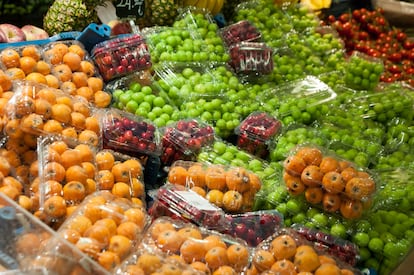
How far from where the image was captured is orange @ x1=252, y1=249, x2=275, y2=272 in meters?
1.84

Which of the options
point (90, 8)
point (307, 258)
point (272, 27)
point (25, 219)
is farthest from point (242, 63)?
point (25, 219)

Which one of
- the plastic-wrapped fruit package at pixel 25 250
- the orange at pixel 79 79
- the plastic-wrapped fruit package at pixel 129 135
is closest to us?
the plastic-wrapped fruit package at pixel 25 250

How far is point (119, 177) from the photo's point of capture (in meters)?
2.20

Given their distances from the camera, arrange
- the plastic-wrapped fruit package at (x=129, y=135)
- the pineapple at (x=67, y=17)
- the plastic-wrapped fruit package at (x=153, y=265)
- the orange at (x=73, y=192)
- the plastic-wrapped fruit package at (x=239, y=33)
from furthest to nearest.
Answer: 1. the plastic-wrapped fruit package at (x=239, y=33)
2. the pineapple at (x=67, y=17)
3. the plastic-wrapped fruit package at (x=129, y=135)
4. the orange at (x=73, y=192)
5. the plastic-wrapped fruit package at (x=153, y=265)

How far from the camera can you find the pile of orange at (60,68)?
8.18 feet

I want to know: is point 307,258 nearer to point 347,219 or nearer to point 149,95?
point 347,219

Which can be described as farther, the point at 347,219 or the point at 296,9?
the point at 296,9

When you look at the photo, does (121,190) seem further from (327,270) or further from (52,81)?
(327,270)

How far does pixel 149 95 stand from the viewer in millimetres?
2914

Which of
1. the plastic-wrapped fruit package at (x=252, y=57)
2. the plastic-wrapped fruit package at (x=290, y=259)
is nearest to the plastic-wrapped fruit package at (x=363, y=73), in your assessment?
the plastic-wrapped fruit package at (x=252, y=57)

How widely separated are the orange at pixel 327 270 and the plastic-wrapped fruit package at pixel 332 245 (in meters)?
0.23

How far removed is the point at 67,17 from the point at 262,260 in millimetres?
2111

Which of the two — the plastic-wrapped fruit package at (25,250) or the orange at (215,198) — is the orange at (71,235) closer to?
the plastic-wrapped fruit package at (25,250)

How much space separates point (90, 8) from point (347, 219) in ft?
6.83
